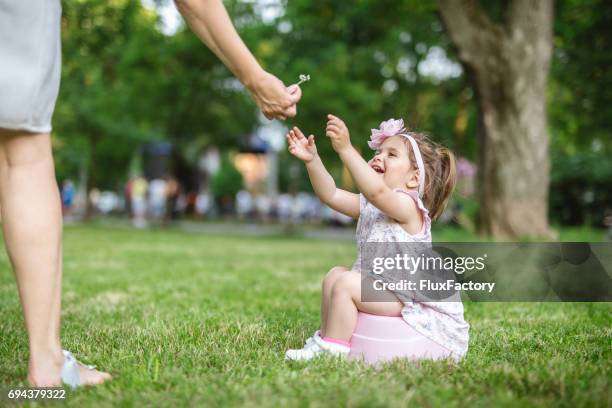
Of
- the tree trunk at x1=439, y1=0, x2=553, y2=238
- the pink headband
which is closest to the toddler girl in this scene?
the pink headband

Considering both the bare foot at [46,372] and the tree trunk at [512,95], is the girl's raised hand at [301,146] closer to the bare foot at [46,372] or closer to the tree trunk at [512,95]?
the bare foot at [46,372]

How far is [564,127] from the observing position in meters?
15.8

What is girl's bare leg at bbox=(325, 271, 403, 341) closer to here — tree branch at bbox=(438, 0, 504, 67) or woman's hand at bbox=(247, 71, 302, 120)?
woman's hand at bbox=(247, 71, 302, 120)

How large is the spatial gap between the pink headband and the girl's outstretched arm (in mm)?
297

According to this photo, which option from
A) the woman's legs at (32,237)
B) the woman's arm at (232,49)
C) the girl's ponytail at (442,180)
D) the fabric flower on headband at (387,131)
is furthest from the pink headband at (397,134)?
A: the woman's legs at (32,237)

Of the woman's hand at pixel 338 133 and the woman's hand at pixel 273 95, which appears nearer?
the woman's hand at pixel 273 95

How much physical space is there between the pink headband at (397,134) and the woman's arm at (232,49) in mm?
666

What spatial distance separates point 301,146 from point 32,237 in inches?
47.2

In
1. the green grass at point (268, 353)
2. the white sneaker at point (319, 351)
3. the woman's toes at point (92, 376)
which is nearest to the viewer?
the green grass at point (268, 353)

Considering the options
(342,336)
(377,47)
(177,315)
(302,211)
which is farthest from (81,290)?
(302,211)

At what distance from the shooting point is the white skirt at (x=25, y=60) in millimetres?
2025

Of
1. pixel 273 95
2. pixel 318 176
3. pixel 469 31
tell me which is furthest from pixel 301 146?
pixel 469 31

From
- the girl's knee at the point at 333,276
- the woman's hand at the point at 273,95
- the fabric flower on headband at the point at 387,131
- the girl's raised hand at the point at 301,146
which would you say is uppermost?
the woman's hand at the point at 273,95

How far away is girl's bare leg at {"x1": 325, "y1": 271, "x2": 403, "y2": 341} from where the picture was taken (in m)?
2.77
